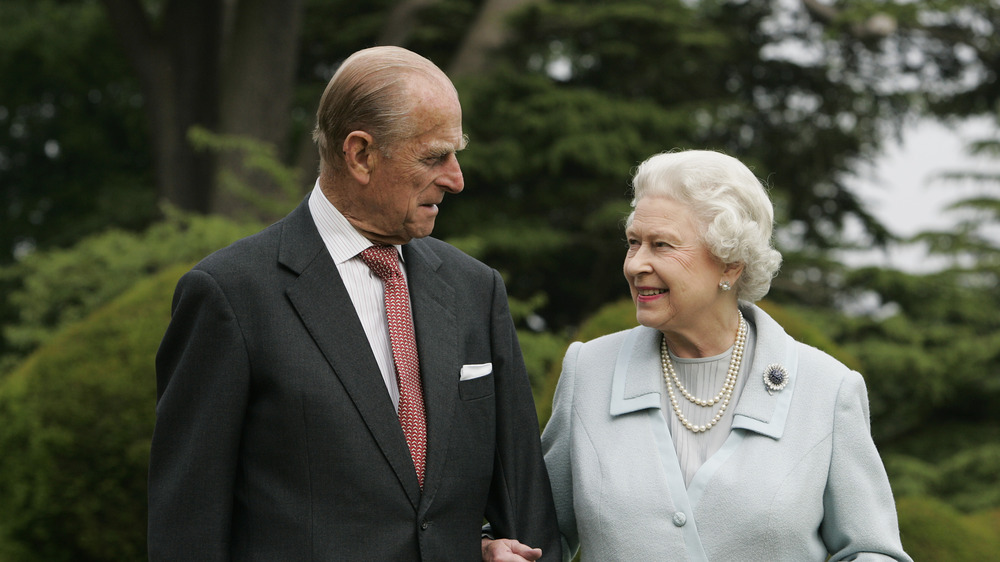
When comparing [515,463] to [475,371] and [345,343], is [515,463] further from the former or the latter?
[345,343]

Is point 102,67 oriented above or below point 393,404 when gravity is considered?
above

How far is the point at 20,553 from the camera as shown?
577cm

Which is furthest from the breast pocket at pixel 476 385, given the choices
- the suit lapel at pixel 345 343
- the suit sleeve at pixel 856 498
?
the suit sleeve at pixel 856 498

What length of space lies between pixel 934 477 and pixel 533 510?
7238 millimetres

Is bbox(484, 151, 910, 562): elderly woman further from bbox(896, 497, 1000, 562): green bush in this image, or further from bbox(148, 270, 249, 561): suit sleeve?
bbox(896, 497, 1000, 562): green bush

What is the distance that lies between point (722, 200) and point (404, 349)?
91cm

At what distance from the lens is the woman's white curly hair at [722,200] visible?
8.93 ft

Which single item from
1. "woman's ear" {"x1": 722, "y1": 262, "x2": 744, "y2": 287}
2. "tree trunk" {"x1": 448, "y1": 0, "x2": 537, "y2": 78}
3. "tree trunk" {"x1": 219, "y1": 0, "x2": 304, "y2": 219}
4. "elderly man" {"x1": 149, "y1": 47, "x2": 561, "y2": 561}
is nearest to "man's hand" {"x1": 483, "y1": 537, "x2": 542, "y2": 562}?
"elderly man" {"x1": 149, "y1": 47, "x2": 561, "y2": 561}

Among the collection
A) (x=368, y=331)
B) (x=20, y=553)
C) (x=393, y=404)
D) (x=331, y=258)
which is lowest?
(x=20, y=553)

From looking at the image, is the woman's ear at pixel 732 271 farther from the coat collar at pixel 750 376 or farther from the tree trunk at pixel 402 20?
the tree trunk at pixel 402 20

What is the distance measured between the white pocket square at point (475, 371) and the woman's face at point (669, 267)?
429 millimetres

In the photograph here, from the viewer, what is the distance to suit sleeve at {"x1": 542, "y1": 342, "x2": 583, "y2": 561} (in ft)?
9.73

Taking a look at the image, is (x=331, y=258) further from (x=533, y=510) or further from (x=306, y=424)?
(x=533, y=510)

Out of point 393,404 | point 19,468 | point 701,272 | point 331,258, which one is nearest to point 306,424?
point 393,404
